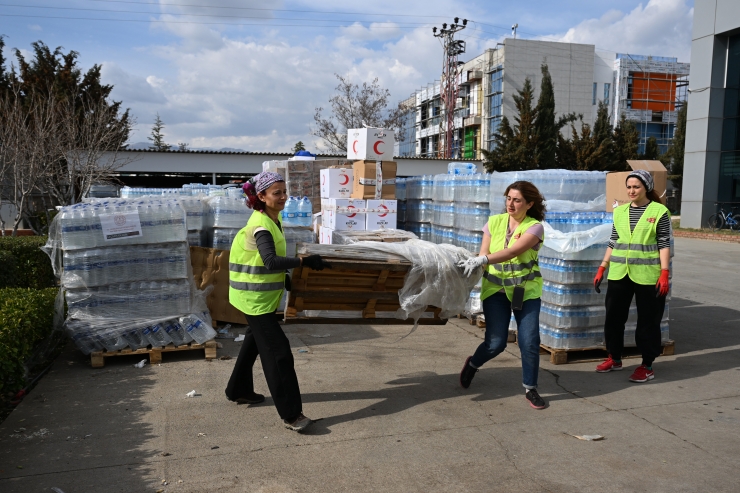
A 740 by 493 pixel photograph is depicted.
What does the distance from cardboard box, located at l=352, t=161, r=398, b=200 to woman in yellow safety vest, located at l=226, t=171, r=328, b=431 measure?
495cm

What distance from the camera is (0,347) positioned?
14.5ft

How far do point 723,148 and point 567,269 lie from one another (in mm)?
22721

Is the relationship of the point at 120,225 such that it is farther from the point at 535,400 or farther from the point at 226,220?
the point at 535,400

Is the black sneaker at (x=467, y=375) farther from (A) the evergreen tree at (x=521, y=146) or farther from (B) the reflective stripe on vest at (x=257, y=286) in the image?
(A) the evergreen tree at (x=521, y=146)

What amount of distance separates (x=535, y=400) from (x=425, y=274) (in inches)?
52.3

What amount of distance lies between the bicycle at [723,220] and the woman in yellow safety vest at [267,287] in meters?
24.3

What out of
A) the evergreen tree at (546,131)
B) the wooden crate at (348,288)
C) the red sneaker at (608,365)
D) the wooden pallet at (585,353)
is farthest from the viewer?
the evergreen tree at (546,131)

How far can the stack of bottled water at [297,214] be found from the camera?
7.75 m

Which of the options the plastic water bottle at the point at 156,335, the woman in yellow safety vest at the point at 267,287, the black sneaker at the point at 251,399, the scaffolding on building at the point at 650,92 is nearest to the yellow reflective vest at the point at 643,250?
the woman in yellow safety vest at the point at 267,287

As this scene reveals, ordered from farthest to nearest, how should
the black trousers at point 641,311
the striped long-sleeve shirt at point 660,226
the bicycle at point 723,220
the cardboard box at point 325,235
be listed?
the bicycle at point 723,220, the cardboard box at point 325,235, the black trousers at point 641,311, the striped long-sleeve shirt at point 660,226

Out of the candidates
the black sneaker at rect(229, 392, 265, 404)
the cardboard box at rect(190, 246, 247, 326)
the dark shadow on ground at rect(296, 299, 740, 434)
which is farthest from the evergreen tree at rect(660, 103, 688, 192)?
the black sneaker at rect(229, 392, 265, 404)

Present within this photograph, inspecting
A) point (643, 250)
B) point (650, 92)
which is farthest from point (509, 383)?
point (650, 92)

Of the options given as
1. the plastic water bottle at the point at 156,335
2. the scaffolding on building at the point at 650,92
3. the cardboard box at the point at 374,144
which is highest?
the scaffolding on building at the point at 650,92

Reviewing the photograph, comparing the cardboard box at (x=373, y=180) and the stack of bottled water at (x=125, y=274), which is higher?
the cardboard box at (x=373, y=180)
